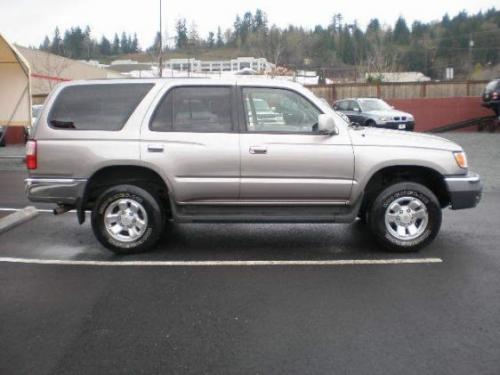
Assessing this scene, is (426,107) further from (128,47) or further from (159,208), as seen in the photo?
(128,47)

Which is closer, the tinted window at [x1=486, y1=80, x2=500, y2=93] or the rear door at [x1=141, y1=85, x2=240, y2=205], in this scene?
the rear door at [x1=141, y1=85, x2=240, y2=205]

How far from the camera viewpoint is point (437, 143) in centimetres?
616

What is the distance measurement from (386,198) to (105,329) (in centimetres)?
331

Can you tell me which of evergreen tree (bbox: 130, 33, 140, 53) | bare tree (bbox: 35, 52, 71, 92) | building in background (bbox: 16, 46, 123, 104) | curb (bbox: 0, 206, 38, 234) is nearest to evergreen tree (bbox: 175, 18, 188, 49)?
building in background (bbox: 16, 46, 123, 104)

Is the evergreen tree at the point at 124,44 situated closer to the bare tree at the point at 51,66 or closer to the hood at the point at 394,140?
the bare tree at the point at 51,66

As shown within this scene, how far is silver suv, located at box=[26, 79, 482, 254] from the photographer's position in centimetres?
591

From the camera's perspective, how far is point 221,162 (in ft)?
19.4

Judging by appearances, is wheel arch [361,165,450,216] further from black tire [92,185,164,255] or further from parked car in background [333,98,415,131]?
parked car in background [333,98,415,131]

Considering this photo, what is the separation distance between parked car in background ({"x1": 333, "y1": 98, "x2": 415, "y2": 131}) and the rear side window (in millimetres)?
15433

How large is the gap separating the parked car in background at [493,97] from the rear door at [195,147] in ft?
65.6

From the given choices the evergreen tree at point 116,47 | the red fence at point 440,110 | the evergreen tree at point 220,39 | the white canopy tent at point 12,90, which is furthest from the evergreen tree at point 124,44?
the white canopy tent at point 12,90

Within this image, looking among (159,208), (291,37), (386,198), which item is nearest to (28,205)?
(159,208)

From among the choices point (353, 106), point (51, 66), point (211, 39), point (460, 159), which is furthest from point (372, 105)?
point (211, 39)

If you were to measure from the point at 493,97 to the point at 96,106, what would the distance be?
20.9m
